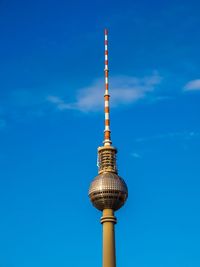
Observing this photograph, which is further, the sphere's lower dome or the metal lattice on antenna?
the metal lattice on antenna

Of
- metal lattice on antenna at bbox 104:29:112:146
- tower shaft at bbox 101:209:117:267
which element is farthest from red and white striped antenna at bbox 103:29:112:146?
tower shaft at bbox 101:209:117:267

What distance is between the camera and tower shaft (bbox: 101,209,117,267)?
10531cm

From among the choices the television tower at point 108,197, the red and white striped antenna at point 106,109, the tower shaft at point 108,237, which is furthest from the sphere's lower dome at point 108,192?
the red and white striped antenna at point 106,109

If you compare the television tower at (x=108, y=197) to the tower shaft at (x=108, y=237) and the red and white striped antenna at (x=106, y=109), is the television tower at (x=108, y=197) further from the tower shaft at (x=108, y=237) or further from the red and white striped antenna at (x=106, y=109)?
the red and white striped antenna at (x=106, y=109)

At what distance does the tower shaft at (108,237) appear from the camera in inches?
4146

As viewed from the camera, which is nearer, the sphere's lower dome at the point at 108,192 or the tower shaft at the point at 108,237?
the tower shaft at the point at 108,237

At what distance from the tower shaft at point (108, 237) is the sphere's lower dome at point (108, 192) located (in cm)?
147

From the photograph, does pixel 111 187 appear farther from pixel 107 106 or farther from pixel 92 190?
pixel 107 106

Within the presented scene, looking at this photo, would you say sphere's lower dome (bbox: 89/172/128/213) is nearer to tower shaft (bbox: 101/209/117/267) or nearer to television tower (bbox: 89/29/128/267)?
television tower (bbox: 89/29/128/267)

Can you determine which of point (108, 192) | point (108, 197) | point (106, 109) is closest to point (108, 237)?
point (108, 197)

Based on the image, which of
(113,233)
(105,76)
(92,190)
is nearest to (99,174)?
(92,190)

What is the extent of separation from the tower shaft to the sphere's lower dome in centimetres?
147

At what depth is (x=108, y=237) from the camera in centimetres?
10812

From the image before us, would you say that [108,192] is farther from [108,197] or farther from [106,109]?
[106,109]
